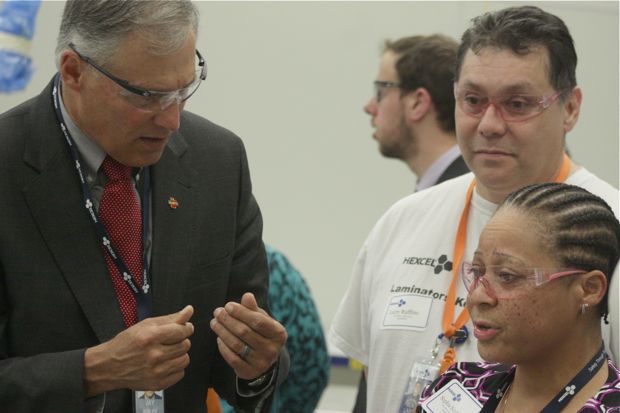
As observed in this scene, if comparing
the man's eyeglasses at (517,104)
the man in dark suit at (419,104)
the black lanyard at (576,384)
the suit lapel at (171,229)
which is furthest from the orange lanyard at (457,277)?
the man in dark suit at (419,104)

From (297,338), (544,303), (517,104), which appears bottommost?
(297,338)

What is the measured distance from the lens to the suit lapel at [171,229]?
2.47 metres

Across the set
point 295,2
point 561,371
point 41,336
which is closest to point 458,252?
point 561,371

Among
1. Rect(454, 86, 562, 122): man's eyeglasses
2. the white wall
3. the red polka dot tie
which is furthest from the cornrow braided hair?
the white wall

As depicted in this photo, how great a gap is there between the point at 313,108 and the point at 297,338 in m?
2.47

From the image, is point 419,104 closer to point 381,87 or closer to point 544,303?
point 381,87

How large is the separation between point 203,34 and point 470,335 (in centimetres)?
343

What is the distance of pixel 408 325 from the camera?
270 centimetres

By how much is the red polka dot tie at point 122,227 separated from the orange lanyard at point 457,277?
2.55ft

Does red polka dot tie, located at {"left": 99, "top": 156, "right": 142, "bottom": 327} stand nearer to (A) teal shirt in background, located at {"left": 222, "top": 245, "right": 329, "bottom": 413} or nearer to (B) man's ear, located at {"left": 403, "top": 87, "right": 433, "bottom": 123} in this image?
(A) teal shirt in background, located at {"left": 222, "top": 245, "right": 329, "bottom": 413}

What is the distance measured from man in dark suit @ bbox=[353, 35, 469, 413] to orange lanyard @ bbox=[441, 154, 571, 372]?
1.27 metres

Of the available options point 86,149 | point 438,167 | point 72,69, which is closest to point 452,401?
point 86,149

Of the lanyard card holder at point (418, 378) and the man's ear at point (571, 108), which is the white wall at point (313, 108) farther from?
the lanyard card holder at point (418, 378)

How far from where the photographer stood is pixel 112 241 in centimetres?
244
